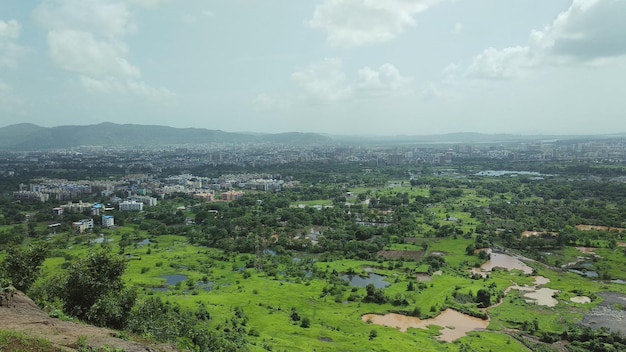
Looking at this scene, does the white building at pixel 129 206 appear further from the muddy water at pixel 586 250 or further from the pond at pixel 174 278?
the muddy water at pixel 586 250

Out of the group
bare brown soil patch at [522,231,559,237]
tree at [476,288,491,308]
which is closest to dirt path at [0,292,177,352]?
tree at [476,288,491,308]

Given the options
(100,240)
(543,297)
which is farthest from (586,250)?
(100,240)

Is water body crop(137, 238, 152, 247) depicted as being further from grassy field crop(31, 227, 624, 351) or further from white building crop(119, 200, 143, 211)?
white building crop(119, 200, 143, 211)

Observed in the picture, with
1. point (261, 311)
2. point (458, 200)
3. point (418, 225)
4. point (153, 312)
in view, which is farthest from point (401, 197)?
point (153, 312)

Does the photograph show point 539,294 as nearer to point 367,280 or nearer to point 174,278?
point 367,280

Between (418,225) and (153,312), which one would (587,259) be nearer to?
(418,225)

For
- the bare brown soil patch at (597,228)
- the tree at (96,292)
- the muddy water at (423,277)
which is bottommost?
the muddy water at (423,277)

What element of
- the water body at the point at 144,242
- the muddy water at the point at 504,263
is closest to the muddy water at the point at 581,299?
the muddy water at the point at 504,263
